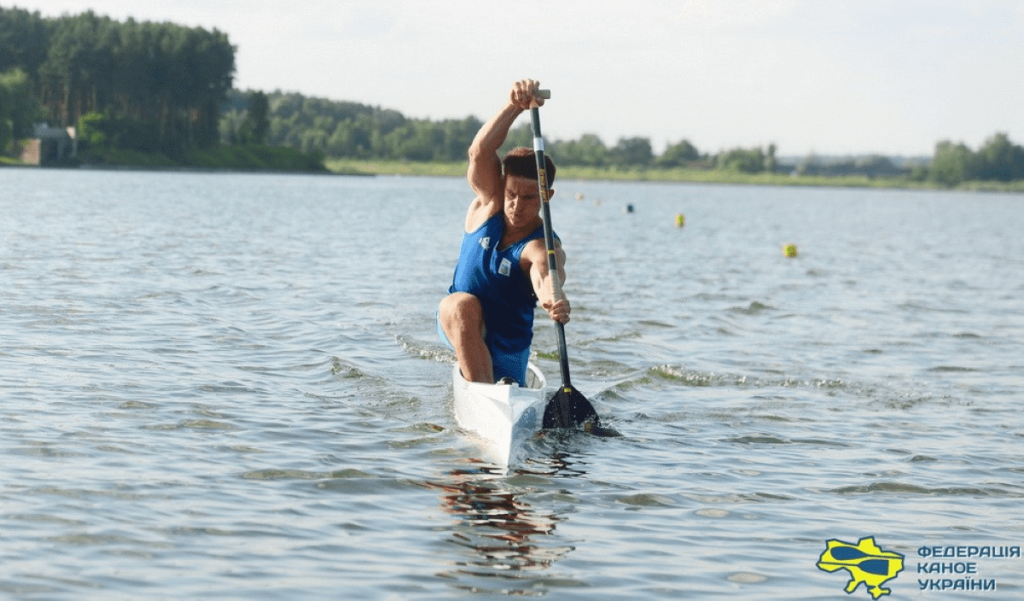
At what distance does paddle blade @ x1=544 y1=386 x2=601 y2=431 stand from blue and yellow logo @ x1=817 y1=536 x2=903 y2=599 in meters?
2.94

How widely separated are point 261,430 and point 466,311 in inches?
72.3

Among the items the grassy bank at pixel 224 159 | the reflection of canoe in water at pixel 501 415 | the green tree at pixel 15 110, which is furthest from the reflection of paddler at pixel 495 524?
the grassy bank at pixel 224 159

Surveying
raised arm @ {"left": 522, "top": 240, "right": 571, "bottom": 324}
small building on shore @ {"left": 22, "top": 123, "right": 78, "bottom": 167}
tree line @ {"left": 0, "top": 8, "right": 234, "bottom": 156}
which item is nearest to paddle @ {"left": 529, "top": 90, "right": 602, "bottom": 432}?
raised arm @ {"left": 522, "top": 240, "right": 571, "bottom": 324}

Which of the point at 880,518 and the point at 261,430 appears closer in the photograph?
the point at 880,518

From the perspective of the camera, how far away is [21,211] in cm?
3806

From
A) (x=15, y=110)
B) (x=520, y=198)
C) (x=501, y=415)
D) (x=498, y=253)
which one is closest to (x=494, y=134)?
(x=520, y=198)

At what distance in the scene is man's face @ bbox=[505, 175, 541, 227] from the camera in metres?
9.38

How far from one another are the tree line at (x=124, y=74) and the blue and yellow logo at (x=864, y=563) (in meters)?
132

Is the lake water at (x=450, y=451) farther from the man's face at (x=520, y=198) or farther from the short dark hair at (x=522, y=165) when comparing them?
the short dark hair at (x=522, y=165)

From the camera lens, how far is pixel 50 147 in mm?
121188

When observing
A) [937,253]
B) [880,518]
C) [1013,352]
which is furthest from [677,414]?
[937,253]

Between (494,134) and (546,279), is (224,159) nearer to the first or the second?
(494,134)

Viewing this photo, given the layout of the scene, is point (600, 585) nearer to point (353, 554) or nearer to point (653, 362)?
point (353, 554)

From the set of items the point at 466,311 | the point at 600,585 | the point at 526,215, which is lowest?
the point at 600,585
